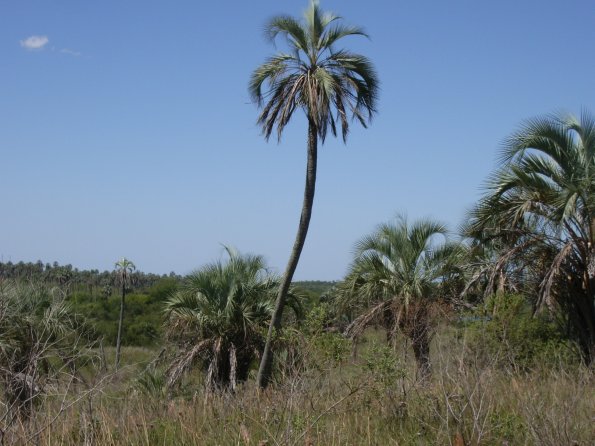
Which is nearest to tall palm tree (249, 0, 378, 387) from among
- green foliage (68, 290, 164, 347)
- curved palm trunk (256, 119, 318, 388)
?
curved palm trunk (256, 119, 318, 388)

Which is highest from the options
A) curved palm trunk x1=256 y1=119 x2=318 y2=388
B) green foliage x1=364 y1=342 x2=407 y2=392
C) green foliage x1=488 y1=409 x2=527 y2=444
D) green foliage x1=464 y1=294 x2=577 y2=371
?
curved palm trunk x1=256 y1=119 x2=318 y2=388

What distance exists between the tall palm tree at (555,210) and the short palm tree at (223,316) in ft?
23.8

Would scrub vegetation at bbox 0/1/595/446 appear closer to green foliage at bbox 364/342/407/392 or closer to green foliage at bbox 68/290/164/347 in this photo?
green foliage at bbox 364/342/407/392

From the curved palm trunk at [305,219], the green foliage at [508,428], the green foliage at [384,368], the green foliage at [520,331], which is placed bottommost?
the green foliage at [508,428]

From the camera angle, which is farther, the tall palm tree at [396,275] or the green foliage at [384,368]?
the tall palm tree at [396,275]

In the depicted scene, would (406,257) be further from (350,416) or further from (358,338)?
(350,416)

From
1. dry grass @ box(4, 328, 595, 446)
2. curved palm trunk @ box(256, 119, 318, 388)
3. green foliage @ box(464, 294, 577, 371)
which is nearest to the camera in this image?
dry grass @ box(4, 328, 595, 446)

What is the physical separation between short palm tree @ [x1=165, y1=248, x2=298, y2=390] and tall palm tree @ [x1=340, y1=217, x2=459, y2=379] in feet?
8.12

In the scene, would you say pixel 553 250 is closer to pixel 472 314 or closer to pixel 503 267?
pixel 503 267

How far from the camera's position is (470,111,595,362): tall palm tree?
13797 millimetres

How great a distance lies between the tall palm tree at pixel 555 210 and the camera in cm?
1380

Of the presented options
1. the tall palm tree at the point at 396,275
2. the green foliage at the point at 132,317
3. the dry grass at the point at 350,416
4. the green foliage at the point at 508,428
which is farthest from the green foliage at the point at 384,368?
the green foliage at the point at 132,317

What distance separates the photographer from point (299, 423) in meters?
6.75

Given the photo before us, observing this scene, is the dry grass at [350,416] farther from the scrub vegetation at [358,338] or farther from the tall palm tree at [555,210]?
the tall palm tree at [555,210]
